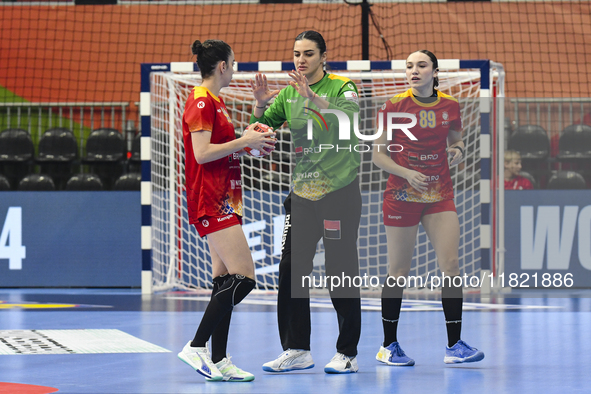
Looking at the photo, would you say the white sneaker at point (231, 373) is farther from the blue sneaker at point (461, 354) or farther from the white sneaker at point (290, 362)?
the blue sneaker at point (461, 354)

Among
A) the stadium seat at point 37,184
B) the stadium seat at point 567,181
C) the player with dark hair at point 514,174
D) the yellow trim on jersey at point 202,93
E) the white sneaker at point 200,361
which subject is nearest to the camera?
the white sneaker at point 200,361

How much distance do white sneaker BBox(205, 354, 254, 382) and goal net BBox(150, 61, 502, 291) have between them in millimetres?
4329

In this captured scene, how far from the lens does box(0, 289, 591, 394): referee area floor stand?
346cm

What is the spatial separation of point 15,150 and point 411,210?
7.36m

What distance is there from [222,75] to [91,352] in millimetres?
1889

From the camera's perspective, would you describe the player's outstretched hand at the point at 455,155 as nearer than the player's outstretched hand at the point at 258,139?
No

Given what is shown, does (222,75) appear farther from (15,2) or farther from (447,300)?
(15,2)

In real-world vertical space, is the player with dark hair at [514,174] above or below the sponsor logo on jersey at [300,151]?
above

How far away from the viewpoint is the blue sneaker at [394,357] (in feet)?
13.1

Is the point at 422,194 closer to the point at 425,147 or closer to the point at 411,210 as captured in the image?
the point at 411,210

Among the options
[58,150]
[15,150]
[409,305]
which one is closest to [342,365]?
[409,305]

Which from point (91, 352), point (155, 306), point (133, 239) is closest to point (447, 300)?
point (91, 352)

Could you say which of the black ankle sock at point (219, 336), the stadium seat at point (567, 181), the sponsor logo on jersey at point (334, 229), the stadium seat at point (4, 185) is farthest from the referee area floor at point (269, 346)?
the stadium seat at point (4, 185)

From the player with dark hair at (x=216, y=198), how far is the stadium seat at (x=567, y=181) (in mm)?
6199
